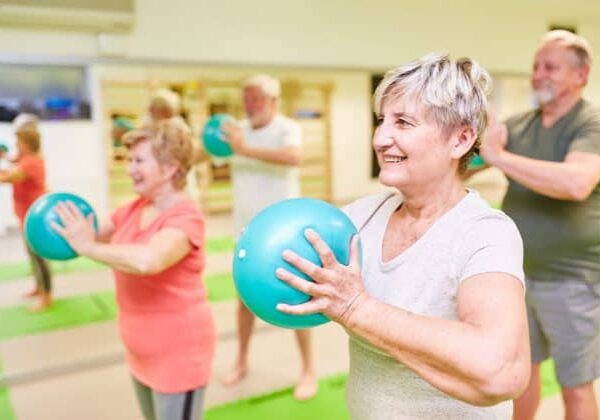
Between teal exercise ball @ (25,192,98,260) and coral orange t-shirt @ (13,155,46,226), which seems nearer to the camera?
teal exercise ball @ (25,192,98,260)

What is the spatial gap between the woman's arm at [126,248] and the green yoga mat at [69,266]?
6.06 feet

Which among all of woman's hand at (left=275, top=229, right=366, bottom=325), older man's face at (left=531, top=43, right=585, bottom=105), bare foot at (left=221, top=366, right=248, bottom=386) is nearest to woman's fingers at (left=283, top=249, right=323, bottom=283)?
woman's hand at (left=275, top=229, right=366, bottom=325)

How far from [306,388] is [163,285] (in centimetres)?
128

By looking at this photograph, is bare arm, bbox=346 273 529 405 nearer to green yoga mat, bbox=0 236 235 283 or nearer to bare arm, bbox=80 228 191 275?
bare arm, bbox=80 228 191 275

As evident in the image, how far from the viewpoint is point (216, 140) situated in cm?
289

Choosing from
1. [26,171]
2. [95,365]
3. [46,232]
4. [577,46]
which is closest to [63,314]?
[95,365]

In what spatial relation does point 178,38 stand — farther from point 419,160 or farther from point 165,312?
point 419,160

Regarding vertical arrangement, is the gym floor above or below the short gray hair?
below

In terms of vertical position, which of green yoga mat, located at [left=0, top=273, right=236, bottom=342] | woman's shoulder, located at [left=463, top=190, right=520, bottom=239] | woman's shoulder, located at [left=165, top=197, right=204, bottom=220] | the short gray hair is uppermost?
the short gray hair

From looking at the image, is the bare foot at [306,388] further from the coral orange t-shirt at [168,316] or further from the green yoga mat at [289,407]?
the coral orange t-shirt at [168,316]

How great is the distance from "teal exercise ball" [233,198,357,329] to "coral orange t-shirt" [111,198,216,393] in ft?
2.32

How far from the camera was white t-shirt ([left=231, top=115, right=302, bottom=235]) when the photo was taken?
2701 millimetres

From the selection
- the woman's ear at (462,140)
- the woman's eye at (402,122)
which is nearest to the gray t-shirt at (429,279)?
the woman's ear at (462,140)

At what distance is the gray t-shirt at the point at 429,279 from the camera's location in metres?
0.96
